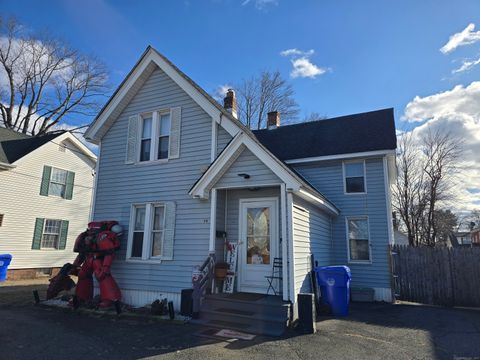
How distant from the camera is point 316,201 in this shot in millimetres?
8953

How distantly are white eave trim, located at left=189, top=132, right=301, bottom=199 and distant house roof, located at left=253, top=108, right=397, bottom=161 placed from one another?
221 inches

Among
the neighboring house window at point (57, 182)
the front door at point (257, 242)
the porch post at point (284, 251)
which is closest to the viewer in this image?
the porch post at point (284, 251)

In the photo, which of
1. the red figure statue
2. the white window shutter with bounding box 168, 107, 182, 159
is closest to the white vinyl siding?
the red figure statue

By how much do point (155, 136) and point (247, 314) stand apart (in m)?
6.07

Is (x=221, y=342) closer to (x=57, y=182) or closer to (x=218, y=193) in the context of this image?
(x=218, y=193)

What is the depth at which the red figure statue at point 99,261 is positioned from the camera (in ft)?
29.0

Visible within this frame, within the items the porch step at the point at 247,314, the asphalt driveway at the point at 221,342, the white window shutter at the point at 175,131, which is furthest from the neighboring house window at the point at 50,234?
the porch step at the point at 247,314

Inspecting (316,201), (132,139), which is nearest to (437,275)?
(316,201)

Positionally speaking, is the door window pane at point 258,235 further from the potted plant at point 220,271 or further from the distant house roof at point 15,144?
the distant house roof at point 15,144

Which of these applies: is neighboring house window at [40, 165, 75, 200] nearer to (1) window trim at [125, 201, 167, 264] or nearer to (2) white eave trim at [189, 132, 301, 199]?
(1) window trim at [125, 201, 167, 264]

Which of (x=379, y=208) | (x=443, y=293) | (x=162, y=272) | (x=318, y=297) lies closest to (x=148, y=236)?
(x=162, y=272)

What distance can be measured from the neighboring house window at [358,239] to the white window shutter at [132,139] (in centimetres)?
806

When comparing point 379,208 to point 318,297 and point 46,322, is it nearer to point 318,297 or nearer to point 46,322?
point 318,297

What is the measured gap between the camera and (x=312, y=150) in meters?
13.0
